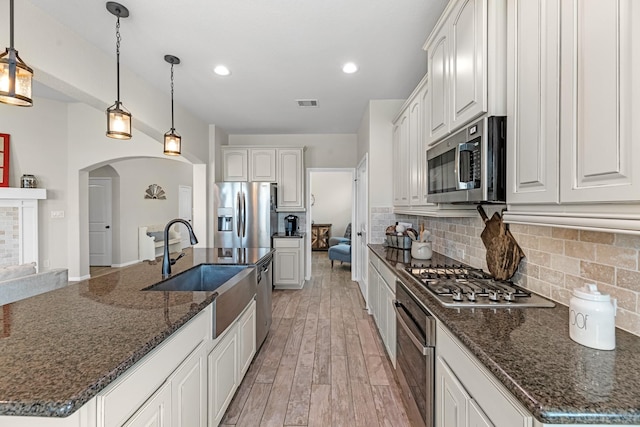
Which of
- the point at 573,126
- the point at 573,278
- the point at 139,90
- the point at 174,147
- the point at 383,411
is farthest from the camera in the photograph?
the point at 139,90

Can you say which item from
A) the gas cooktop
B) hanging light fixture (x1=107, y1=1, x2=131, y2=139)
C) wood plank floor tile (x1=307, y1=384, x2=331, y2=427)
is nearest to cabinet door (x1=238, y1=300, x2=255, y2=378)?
wood plank floor tile (x1=307, y1=384, x2=331, y2=427)

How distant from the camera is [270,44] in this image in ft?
8.83

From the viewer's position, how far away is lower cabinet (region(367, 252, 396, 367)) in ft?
8.16

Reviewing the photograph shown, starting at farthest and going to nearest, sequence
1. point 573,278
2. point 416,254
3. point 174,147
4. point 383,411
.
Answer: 1. point 174,147
2. point 416,254
3. point 383,411
4. point 573,278

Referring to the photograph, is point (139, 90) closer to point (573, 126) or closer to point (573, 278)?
point (573, 126)

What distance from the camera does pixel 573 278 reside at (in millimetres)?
1385

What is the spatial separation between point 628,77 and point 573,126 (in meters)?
0.20

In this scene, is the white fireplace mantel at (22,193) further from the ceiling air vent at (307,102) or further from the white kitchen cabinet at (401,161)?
the white kitchen cabinet at (401,161)

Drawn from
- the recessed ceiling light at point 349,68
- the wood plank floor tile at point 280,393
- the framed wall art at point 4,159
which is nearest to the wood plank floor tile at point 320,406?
the wood plank floor tile at point 280,393

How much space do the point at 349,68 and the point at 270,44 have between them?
860 mm

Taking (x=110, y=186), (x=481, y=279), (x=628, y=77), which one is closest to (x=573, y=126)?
(x=628, y=77)

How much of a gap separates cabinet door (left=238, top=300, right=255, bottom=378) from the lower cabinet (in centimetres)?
113

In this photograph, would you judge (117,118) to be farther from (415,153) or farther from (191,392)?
(415,153)

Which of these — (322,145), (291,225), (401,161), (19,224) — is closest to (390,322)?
(401,161)
